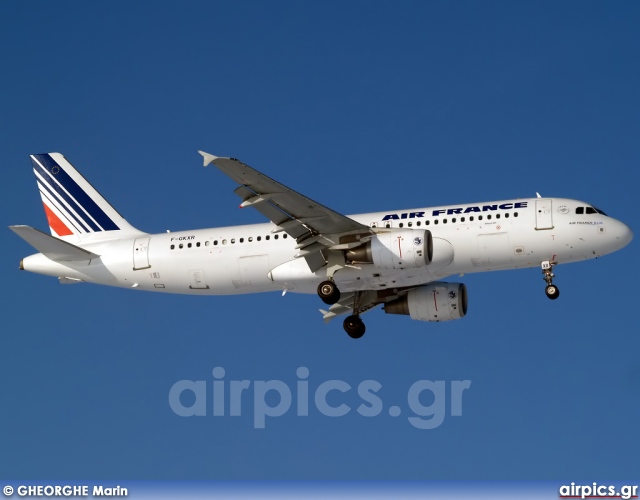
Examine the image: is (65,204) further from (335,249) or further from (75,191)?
(335,249)

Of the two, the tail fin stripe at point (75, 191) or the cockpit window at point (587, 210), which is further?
the tail fin stripe at point (75, 191)

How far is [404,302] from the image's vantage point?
63000 millimetres

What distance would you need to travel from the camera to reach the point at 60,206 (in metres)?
65.8

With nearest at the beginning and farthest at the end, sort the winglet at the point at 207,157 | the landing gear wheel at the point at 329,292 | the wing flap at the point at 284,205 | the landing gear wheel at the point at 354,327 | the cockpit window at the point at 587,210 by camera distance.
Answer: the winglet at the point at 207,157, the wing flap at the point at 284,205, the cockpit window at the point at 587,210, the landing gear wheel at the point at 329,292, the landing gear wheel at the point at 354,327

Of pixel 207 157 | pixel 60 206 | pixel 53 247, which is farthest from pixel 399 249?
pixel 60 206

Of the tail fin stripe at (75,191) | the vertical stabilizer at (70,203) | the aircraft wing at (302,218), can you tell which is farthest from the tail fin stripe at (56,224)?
the aircraft wing at (302,218)

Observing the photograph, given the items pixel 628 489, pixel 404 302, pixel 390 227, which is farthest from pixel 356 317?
pixel 628 489

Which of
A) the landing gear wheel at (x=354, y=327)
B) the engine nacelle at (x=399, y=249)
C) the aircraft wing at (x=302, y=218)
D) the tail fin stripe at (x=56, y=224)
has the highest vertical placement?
the tail fin stripe at (x=56, y=224)

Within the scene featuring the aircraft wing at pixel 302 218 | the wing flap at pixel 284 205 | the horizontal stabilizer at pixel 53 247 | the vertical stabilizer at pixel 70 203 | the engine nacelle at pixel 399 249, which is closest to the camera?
the wing flap at pixel 284 205

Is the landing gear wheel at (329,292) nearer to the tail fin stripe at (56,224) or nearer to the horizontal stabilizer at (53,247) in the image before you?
the horizontal stabilizer at (53,247)

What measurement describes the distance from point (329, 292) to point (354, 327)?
488 centimetres

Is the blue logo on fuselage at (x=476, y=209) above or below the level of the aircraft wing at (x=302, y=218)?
above

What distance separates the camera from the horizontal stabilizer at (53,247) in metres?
59.3

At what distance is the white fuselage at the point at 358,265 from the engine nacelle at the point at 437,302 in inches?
116
